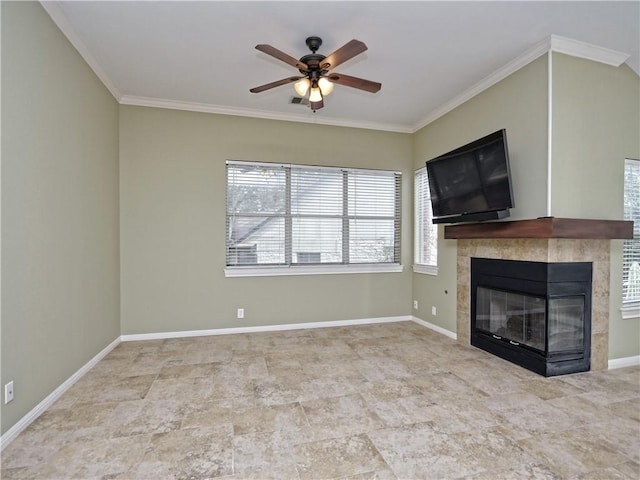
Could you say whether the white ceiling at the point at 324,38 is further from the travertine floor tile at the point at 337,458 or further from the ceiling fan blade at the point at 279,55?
the travertine floor tile at the point at 337,458

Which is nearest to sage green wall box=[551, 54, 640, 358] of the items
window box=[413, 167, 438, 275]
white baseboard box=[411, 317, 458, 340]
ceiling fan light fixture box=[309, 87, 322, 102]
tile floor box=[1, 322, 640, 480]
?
tile floor box=[1, 322, 640, 480]

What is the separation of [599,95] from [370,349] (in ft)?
11.4

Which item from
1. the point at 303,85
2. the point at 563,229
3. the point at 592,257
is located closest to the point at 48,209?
the point at 303,85

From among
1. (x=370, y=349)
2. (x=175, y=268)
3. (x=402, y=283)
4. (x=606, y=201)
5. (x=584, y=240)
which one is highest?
(x=606, y=201)

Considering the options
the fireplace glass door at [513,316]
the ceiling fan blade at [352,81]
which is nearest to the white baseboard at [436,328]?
the fireplace glass door at [513,316]

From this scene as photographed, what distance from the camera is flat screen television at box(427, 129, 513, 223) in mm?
3002

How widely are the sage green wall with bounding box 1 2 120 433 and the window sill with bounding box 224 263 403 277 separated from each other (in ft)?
5.07

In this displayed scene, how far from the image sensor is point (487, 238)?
140 inches

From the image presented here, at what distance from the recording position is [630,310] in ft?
10.7

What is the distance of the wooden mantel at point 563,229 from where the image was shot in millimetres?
2754

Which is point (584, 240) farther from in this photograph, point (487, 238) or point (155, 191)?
point (155, 191)

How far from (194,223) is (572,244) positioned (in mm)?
4244

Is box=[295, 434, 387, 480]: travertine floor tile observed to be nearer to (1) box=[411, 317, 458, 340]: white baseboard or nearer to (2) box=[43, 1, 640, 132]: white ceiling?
(1) box=[411, 317, 458, 340]: white baseboard

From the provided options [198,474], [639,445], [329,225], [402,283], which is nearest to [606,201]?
[639,445]
